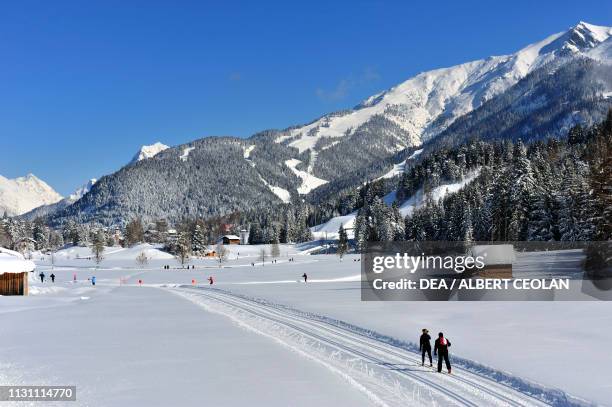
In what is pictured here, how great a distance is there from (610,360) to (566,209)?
4486cm

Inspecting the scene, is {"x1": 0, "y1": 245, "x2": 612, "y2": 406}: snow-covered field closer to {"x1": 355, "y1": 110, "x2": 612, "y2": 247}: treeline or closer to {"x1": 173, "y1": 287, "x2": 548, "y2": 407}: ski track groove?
{"x1": 173, "y1": 287, "x2": 548, "y2": 407}: ski track groove

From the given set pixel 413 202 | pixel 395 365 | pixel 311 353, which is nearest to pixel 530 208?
pixel 311 353

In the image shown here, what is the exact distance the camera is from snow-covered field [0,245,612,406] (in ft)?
40.9

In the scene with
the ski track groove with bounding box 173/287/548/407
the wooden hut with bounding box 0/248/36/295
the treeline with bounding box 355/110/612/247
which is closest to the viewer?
the ski track groove with bounding box 173/287/548/407

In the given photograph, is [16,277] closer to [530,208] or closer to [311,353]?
[311,353]

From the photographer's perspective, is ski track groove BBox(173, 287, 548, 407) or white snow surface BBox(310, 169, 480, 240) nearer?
ski track groove BBox(173, 287, 548, 407)

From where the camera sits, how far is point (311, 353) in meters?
17.5

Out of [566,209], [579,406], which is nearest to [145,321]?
[579,406]

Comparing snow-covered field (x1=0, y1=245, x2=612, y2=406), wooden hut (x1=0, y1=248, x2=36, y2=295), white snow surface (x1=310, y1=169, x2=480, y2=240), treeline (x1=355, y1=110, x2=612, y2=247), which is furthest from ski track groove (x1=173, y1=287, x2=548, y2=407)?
white snow surface (x1=310, y1=169, x2=480, y2=240)

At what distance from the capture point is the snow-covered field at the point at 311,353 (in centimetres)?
1248

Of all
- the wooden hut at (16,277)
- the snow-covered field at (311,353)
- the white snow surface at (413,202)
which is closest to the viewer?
the snow-covered field at (311,353)

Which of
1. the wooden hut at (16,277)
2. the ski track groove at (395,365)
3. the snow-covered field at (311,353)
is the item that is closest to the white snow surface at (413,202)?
the wooden hut at (16,277)

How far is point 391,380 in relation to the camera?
13.8m

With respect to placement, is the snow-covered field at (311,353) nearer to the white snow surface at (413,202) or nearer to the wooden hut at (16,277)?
the wooden hut at (16,277)
